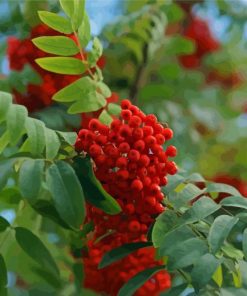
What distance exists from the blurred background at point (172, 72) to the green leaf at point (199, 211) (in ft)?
1.56

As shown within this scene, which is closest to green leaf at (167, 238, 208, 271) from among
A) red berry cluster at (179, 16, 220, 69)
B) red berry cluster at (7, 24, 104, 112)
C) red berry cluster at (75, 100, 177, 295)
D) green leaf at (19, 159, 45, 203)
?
red berry cluster at (75, 100, 177, 295)

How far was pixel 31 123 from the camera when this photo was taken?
1389 mm

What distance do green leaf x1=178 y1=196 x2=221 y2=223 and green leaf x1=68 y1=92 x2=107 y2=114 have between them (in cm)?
29

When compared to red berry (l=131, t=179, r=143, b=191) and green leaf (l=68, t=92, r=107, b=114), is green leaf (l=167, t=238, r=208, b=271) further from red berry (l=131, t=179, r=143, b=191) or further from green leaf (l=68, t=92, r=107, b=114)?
green leaf (l=68, t=92, r=107, b=114)

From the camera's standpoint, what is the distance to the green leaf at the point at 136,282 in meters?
1.43

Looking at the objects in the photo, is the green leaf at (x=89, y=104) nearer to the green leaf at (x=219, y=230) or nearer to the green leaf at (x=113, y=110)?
the green leaf at (x=113, y=110)

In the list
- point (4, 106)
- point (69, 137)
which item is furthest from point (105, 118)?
point (4, 106)

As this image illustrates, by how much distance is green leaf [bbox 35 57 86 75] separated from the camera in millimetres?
1518

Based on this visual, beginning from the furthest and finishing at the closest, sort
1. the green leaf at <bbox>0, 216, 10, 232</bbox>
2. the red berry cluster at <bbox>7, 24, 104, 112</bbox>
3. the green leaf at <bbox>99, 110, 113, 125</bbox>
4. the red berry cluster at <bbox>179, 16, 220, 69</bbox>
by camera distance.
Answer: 1. the red berry cluster at <bbox>179, 16, 220, 69</bbox>
2. the red berry cluster at <bbox>7, 24, 104, 112</bbox>
3. the green leaf at <bbox>99, 110, 113, 125</bbox>
4. the green leaf at <bbox>0, 216, 10, 232</bbox>

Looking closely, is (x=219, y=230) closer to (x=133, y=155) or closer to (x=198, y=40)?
(x=133, y=155)

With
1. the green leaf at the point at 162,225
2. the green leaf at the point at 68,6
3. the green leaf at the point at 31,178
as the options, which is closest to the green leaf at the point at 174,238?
the green leaf at the point at 162,225

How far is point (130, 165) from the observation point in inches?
55.6

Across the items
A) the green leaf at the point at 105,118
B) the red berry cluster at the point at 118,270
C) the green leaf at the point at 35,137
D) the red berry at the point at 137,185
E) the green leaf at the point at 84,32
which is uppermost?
the green leaf at the point at 84,32

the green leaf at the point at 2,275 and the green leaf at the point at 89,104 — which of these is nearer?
the green leaf at the point at 2,275
